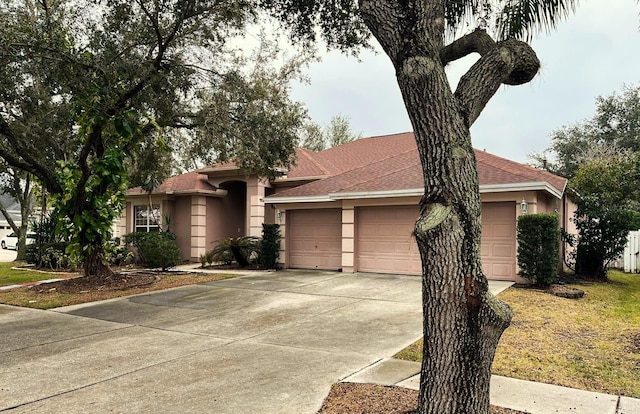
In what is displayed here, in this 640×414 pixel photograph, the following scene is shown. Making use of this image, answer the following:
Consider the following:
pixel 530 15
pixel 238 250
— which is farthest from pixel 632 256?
pixel 530 15

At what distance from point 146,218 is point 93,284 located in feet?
28.4

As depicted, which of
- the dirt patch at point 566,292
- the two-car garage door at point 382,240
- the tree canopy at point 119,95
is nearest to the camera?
the tree canopy at point 119,95

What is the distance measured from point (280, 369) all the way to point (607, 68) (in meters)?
30.1

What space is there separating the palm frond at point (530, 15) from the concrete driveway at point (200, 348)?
4032mm

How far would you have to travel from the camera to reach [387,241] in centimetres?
1451

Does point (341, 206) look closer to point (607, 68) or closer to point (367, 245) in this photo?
point (367, 245)

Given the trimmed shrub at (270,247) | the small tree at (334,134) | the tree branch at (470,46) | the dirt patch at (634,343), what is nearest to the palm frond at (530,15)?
the tree branch at (470,46)

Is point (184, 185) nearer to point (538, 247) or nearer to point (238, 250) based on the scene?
point (238, 250)

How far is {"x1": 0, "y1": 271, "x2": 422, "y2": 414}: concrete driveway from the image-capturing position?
472 cm

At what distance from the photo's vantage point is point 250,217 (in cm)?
1870

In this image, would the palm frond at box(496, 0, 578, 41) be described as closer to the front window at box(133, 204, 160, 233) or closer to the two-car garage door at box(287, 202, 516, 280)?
the two-car garage door at box(287, 202, 516, 280)

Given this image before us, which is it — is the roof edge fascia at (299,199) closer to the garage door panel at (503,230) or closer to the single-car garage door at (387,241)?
the single-car garage door at (387,241)

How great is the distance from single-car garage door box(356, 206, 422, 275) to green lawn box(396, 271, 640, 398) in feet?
11.7

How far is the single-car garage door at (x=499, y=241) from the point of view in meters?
12.6
